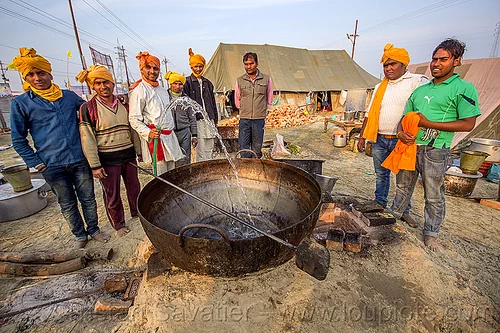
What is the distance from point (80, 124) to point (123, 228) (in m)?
1.44

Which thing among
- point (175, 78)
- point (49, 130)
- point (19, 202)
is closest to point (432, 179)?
point (175, 78)

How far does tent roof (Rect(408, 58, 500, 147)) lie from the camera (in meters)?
6.05

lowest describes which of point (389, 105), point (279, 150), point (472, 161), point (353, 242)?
point (279, 150)

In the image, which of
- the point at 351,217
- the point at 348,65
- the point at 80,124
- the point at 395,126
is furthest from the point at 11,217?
the point at 348,65

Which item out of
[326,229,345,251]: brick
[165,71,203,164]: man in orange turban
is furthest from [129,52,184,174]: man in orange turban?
[326,229,345,251]: brick

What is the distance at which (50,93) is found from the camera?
2373 millimetres

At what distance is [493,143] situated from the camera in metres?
5.07

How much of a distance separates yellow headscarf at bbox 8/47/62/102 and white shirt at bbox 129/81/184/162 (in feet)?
2.36

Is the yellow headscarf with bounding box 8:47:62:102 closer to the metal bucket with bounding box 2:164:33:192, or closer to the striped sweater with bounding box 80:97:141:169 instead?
the striped sweater with bounding box 80:97:141:169

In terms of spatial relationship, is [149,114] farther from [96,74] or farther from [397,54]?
[397,54]

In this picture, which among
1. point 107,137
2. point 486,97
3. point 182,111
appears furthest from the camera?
point 486,97

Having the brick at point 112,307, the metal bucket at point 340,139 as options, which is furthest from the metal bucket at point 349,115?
the brick at point 112,307

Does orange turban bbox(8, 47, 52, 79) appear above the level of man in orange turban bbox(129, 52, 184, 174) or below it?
above

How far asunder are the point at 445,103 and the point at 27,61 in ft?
12.9
